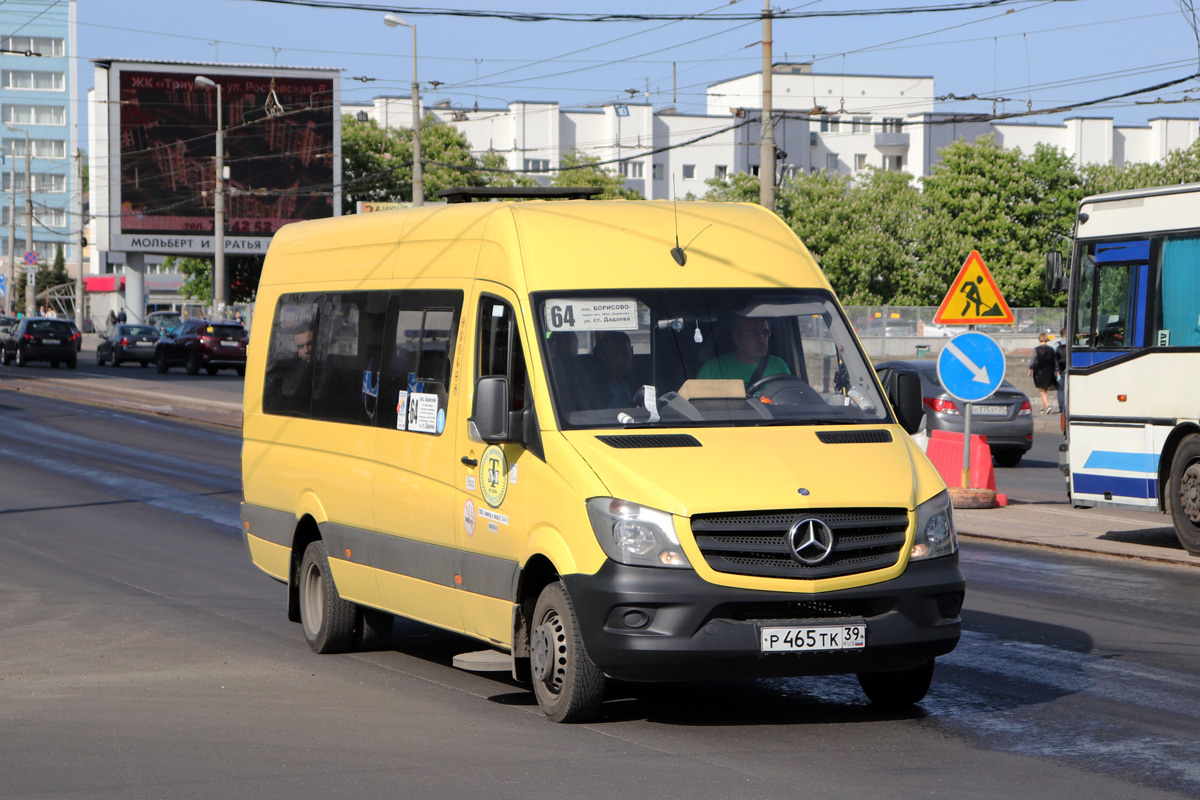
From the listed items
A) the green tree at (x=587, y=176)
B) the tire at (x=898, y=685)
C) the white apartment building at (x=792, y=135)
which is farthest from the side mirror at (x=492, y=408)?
the white apartment building at (x=792, y=135)

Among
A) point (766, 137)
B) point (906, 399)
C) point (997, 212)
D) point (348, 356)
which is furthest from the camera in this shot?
point (997, 212)

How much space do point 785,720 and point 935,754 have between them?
92cm

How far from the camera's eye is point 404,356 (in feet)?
28.7

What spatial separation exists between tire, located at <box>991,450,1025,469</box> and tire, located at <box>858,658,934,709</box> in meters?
17.7

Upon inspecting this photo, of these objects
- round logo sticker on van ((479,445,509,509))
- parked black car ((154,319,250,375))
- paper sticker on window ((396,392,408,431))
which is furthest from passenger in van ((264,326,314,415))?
parked black car ((154,319,250,375))

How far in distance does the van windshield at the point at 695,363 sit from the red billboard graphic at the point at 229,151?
65134 millimetres

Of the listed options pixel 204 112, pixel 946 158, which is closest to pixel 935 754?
pixel 204 112

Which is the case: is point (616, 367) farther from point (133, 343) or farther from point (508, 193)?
point (133, 343)

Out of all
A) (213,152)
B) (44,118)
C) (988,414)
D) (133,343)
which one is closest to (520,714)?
(988,414)

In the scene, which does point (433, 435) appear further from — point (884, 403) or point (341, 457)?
point (884, 403)

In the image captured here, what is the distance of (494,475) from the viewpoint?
Answer: 25.2ft

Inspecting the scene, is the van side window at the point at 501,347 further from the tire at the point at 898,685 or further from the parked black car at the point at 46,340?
the parked black car at the point at 46,340

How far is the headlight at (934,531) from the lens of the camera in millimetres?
7094

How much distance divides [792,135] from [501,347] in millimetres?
117420
